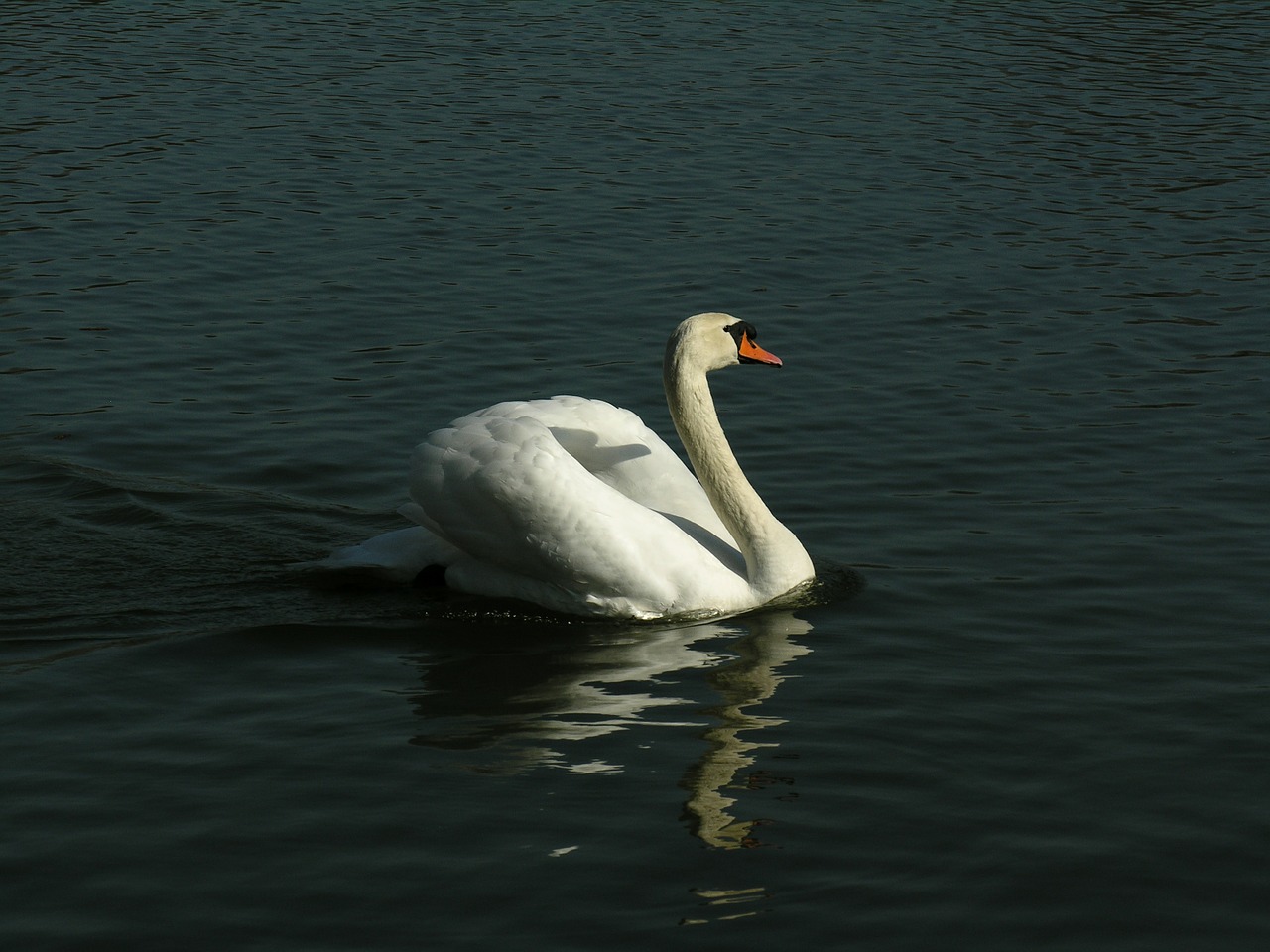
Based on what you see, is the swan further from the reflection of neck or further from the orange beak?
the reflection of neck

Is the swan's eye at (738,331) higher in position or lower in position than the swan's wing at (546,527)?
higher

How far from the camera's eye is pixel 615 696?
8.04 metres

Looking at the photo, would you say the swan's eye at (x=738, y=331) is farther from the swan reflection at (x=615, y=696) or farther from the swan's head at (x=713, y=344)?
the swan reflection at (x=615, y=696)

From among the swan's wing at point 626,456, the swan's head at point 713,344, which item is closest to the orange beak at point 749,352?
the swan's head at point 713,344

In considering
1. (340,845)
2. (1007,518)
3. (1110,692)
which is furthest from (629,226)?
(340,845)

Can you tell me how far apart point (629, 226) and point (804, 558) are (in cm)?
820

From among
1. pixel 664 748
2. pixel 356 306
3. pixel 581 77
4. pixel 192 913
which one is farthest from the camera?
pixel 581 77

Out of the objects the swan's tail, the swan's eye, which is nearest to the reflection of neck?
the swan's eye

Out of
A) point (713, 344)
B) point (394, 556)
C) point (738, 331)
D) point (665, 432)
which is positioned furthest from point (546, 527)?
point (665, 432)

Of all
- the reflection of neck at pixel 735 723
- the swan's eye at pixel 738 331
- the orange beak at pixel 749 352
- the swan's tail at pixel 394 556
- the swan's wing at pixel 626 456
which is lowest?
the reflection of neck at pixel 735 723

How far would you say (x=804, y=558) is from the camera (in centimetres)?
927

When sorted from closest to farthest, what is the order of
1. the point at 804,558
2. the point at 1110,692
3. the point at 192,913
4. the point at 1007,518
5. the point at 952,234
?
the point at 192,913, the point at 1110,692, the point at 804,558, the point at 1007,518, the point at 952,234

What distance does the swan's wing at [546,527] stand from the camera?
866 centimetres

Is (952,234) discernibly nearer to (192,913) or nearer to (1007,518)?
(1007,518)
